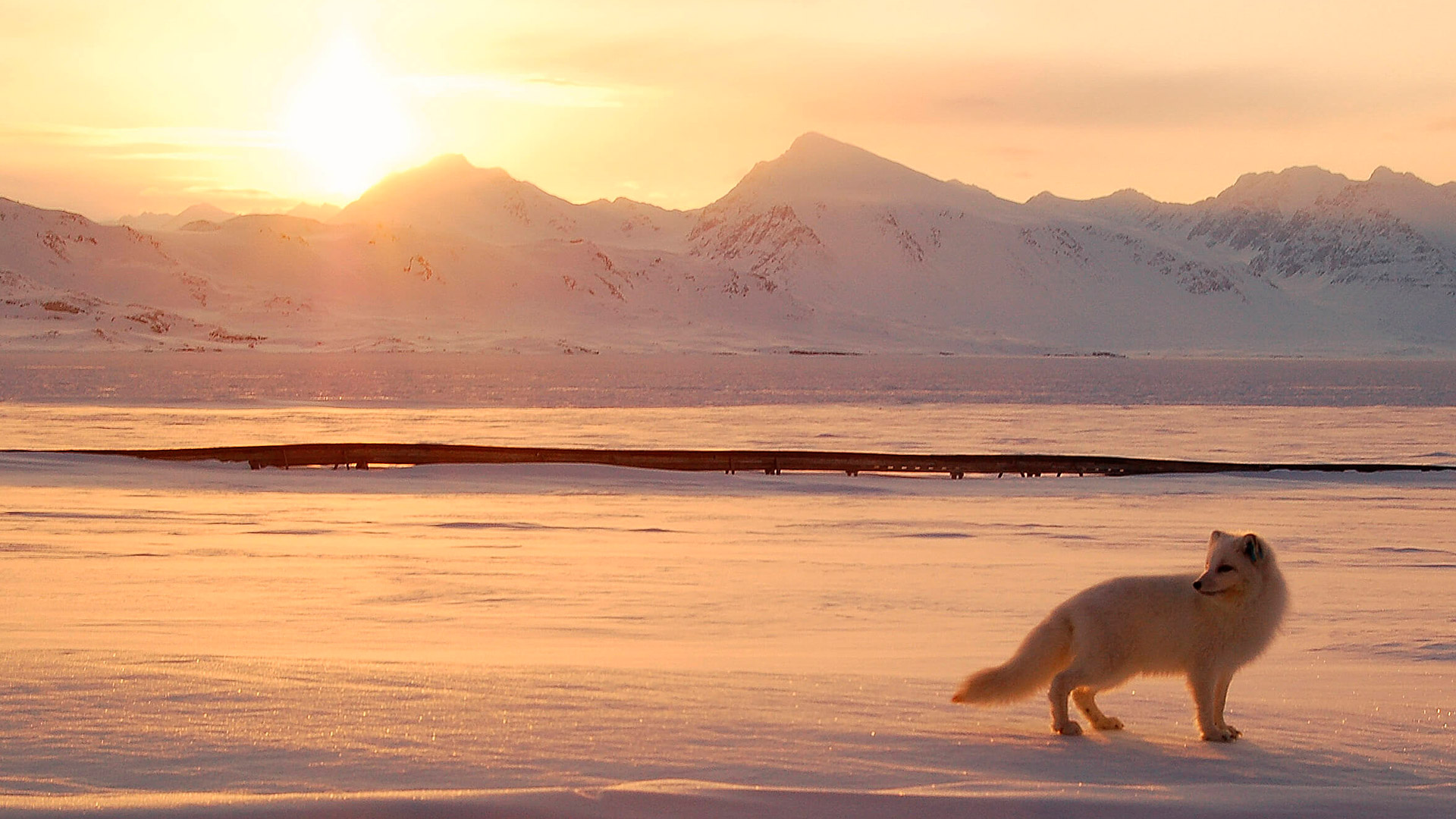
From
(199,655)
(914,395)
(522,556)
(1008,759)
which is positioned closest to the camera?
(1008,759)

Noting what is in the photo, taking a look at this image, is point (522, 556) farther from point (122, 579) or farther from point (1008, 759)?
point (1008, 759)

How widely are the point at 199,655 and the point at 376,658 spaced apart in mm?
1150

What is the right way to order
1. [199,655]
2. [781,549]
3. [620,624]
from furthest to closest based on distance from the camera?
[781,549], [620,624], [199,655]

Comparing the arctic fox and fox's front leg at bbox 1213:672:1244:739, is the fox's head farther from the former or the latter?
fox's front leg at bbox 1213:672:1244:739

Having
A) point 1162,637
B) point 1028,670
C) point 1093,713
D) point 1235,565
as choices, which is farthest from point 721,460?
point 1235,565

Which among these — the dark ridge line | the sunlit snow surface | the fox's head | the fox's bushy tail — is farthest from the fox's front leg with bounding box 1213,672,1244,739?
the dark ridge line

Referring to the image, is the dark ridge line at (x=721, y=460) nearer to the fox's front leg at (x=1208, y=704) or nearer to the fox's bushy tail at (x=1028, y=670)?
the fox's bushy tail at (x=1028, y=670)

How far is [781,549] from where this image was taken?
808 inches

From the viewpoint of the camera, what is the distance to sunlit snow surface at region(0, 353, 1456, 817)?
6379 mm

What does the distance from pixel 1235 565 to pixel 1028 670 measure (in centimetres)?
122

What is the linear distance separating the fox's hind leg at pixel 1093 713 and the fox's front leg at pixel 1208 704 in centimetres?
47

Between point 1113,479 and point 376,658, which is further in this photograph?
point 1113,479

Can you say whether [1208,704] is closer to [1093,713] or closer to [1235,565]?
[1093,713]

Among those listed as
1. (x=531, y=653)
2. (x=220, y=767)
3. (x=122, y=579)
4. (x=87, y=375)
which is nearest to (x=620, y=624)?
(x=531, y=653)
